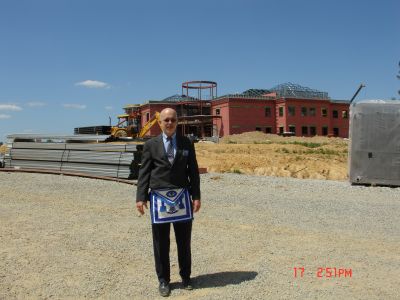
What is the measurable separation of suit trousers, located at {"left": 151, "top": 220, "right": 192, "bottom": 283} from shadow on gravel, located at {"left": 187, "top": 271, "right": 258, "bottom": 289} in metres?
0.35

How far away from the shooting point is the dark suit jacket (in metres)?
4.36

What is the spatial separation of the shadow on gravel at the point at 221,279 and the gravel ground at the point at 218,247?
11 mm

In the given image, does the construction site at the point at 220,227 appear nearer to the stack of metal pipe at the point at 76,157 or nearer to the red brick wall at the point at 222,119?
the stack of metal pipe at the point at 76,157

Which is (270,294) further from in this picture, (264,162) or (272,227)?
(264,162)

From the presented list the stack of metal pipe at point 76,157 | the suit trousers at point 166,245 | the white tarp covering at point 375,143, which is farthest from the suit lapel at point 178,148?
the white tarp covering at point 375,143

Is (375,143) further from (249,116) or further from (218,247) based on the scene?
(249,116)

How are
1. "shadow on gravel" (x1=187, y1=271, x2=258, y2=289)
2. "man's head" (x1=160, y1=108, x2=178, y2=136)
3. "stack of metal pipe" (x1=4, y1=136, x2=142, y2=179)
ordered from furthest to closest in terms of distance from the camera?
"stack of metal pipe" (x1=4, y1=136, x2=142, y2=179) < "shadow on gravel" (x1=187, y1=271, x2=258, y2=289) < "man's head" (x1=160, y1=108, x2=178, y2=136)

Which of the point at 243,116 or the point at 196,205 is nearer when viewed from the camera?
the point at 196,205

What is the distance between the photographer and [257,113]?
180 ft

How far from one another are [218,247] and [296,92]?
56631 millimetres

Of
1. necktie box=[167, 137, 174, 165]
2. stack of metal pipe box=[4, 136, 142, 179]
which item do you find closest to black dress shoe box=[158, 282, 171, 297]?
necktie box=[167, 137, 174, 165]

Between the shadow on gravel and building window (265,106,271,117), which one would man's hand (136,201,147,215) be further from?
building window (265,106,271,117)

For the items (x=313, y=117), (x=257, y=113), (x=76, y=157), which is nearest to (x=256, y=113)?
(x=257, y=113)

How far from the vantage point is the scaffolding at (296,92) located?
5867 cm
